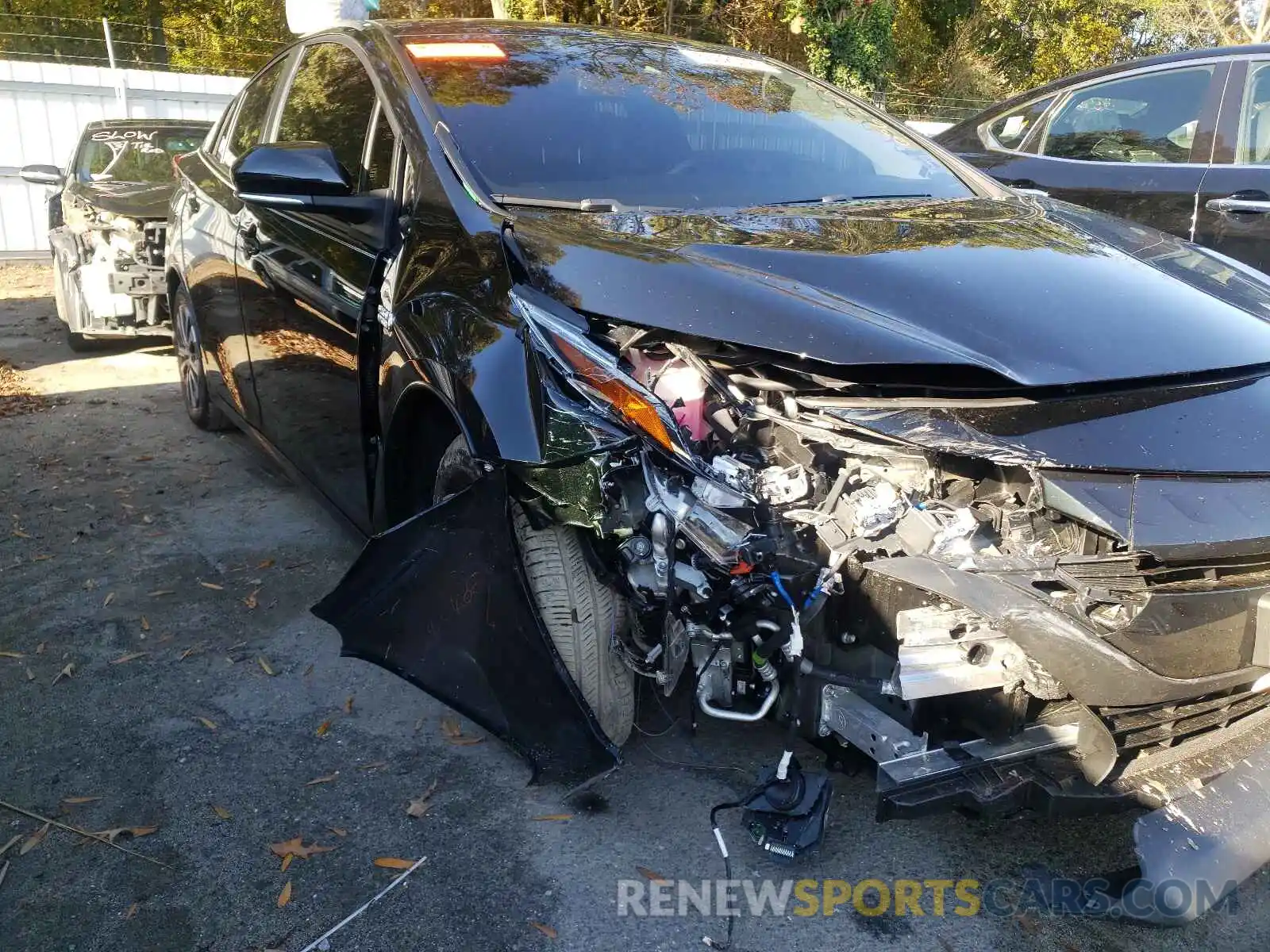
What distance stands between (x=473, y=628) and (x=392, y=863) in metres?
0.53

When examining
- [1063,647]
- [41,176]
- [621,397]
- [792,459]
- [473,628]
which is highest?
[41,176]

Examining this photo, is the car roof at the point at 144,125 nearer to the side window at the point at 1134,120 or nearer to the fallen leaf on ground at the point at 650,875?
the side window at the point at 1134,120

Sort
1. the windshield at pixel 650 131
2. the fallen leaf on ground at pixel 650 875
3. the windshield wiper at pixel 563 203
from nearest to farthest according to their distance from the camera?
1. the fallen leaf on ground at pixel 650 875
2. the windshield wiper at pixel 563 203
3. the windshield at pixel 650 131

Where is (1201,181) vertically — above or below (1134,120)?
below

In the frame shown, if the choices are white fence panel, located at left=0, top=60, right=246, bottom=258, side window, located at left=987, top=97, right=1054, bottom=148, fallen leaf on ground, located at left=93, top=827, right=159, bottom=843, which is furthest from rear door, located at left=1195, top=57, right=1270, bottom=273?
white fence panel, located at left=0, top=60, right=246, bottom=258

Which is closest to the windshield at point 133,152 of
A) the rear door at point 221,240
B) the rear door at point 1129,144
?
the rear door at point 221,240

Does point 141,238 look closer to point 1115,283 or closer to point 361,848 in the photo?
point 361,848

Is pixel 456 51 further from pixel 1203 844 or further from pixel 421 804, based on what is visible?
pixel 1203 844

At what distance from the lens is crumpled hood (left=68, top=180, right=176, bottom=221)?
655 centimetres

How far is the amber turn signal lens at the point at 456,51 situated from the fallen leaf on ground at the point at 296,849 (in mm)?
2206

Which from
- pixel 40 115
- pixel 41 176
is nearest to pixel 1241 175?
pixel 41 176

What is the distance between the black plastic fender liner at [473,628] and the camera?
2.31m

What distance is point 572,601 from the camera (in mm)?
2342

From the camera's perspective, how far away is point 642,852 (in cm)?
234
